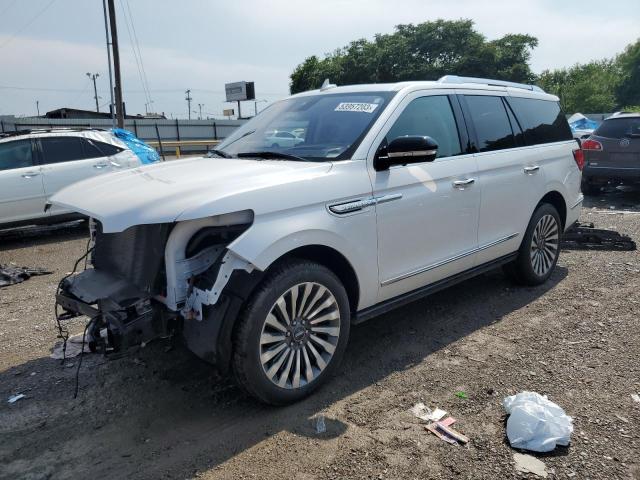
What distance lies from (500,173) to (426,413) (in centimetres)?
236

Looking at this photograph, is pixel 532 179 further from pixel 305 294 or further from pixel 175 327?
pixel 175 327

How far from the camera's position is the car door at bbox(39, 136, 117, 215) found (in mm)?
8273

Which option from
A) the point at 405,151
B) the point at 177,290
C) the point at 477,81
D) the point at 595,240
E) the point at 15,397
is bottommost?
the point at 15,397

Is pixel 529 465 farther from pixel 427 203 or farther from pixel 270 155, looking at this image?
pixel 270 155

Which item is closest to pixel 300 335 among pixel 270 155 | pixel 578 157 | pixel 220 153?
pixel 270 155

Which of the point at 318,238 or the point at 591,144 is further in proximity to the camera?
the point at 591,144

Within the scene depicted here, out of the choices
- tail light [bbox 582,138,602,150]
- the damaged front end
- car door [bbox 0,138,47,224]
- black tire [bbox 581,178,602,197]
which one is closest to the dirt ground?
the damaged front end

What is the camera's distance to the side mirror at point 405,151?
3.42 metres

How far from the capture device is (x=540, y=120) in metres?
5.30

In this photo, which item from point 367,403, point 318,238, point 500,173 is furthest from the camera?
point 500,173

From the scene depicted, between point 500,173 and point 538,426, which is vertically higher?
point 500,173

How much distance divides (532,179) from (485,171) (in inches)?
33.2

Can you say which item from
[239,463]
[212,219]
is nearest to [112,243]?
[212,219]

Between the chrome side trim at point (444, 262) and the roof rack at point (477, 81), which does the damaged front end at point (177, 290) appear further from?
the roof rack at point (477, 81)
